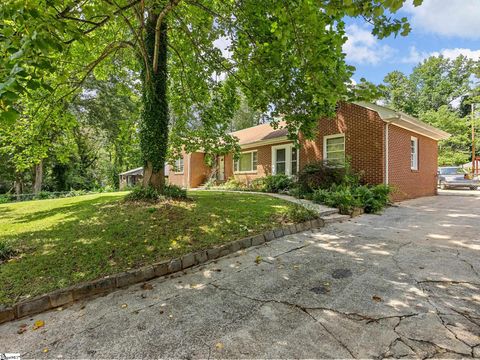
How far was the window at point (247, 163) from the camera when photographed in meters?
15.5

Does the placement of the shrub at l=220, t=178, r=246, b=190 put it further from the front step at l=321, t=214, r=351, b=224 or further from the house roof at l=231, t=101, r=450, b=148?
the front step at l=321, t=214, r=351, b=224

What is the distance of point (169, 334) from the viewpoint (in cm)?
229

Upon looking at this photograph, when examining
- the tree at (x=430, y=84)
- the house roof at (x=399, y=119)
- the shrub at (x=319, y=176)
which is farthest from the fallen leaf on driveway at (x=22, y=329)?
the tree at (x=430, y=84)

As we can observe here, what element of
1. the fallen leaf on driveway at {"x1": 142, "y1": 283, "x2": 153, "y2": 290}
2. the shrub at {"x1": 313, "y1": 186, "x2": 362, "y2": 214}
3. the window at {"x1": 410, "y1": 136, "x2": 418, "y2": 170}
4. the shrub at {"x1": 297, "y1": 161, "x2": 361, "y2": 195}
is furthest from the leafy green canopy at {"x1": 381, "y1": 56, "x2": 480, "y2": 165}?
the fallen leaf on driveway at {"x1": 142, "y1": 283, "x2": 153, "y2": 290}

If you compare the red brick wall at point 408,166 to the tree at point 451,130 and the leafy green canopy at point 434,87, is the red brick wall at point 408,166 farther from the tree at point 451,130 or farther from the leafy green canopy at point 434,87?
the leafy green canopy at point 434,87

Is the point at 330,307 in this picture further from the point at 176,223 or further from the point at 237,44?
the point at 237,44

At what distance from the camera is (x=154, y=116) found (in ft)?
24.1

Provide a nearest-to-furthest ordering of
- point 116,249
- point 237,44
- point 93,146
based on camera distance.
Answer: point 116,249
point 237,44
point 93,146

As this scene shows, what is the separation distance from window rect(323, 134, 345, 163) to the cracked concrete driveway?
6860 mm

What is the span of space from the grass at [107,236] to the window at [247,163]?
27.4 ft

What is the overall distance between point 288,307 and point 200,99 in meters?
7.36

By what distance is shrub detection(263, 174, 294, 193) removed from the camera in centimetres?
1221

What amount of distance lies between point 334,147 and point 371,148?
1.67 m

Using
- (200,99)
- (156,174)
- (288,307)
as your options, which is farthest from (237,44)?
(288,307)
